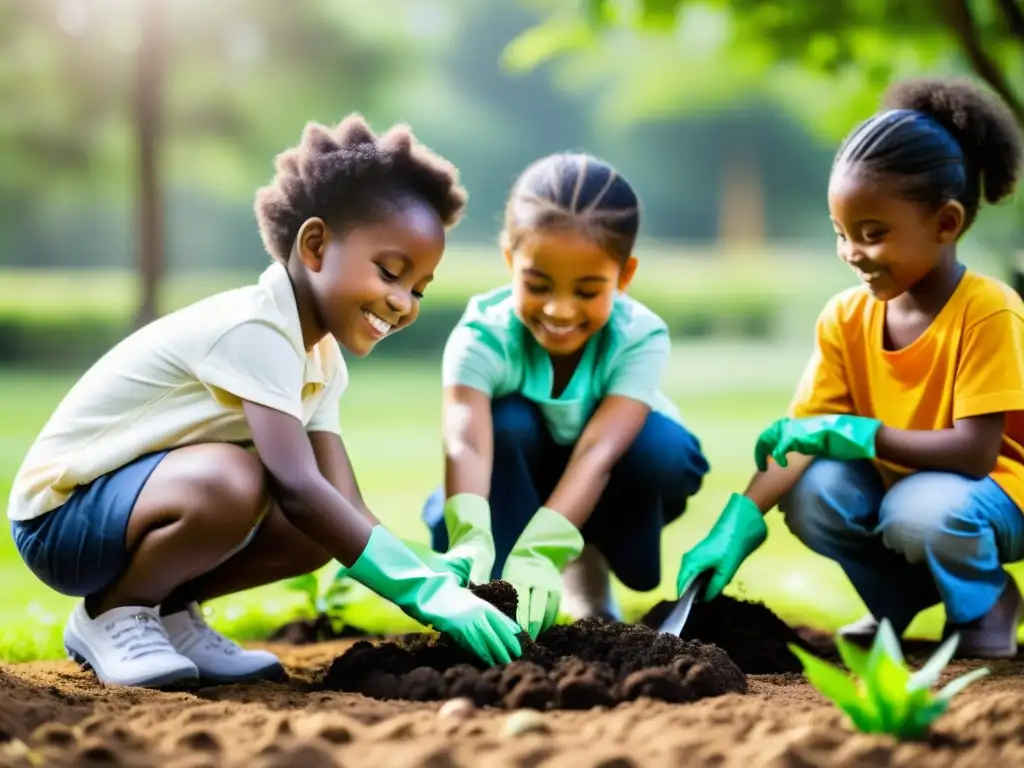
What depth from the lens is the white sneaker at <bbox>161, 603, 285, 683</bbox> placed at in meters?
2.37

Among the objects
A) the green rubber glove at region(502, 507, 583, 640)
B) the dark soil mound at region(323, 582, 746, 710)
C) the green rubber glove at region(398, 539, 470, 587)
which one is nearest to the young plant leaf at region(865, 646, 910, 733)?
the dark soil mound at region(323, 582, 746, 710)

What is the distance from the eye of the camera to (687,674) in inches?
77.0

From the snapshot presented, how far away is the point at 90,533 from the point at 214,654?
14.5 inches

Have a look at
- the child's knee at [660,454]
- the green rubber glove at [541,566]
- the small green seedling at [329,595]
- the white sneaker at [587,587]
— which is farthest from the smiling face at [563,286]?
the small green seedling at [329,595]

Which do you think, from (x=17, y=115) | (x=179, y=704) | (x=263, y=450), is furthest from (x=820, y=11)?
(x=17, y=115)

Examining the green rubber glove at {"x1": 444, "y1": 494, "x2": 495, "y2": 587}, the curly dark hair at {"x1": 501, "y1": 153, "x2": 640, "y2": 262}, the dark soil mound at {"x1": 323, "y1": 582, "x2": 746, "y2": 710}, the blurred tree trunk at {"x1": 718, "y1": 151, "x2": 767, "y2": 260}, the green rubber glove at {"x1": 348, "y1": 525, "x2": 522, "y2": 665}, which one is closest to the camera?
the dark soil mound at {"x1": 323, "y1": 582, "x2": 746, "y2": 710}

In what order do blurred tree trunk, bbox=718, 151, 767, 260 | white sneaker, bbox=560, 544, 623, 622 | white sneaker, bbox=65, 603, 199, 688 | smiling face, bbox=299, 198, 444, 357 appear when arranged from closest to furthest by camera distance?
white sneaker, bbox=65, 603, 199, 688
smiling face, bbox=299, 198, 444, 357
white sneaker, bbox=560, 544, 623, 622
blurred tree trunk, bbox=718, 151, 767, 260

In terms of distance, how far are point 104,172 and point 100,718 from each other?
52.8ft

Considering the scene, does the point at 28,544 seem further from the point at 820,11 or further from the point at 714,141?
the point at 714,141

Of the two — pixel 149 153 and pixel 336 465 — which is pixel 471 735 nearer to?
pixel 336 465

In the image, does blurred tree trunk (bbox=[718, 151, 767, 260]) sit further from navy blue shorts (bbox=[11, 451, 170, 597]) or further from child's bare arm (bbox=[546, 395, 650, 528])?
navy blue shorts (bbox=[11, 451, 170, 597])

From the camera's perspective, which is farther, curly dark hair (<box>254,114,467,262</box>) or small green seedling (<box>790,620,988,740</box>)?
curly dark hair (<box>254,114,467,262</box>)

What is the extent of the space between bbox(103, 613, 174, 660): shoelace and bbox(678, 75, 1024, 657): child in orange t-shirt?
1.10 metres

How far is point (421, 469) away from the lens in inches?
293
